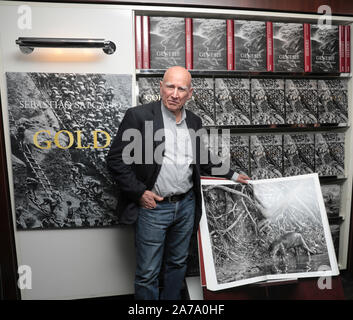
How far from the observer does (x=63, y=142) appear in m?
1.52

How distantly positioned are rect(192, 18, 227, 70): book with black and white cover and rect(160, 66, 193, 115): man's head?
0.40 m

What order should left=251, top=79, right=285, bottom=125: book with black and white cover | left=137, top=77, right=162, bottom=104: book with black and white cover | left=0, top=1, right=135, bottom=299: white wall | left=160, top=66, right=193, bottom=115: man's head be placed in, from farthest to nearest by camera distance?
left=251, top=79, right=285, bottom=125: book with black and white cover → left=137, top=77, right=162, bottom=104: book with black and white cover → left=0, top=1, right=135, bottom=299: white wall → left=160, top=66, right=193, bottom=115: man's head

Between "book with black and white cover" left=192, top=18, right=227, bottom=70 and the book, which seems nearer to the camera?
"book with black and white cover" left=192, top=18, right=227, bottom=70

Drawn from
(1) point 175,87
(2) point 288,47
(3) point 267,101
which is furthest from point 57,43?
(2) point 288,47

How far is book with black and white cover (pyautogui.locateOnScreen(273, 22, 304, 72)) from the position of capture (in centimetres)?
164

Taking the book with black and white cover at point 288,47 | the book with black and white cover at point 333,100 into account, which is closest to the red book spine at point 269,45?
the book with black and white cover at point 288,47

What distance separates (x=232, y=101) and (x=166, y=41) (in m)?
0.57

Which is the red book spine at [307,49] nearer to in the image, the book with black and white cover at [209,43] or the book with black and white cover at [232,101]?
the book with black and white cover at [232,101]

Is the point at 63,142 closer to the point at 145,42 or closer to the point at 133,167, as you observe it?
the point at 133,167

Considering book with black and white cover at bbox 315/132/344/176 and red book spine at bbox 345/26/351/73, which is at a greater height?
red book spine at bbox 345/26/351/73

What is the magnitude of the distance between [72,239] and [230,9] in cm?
177

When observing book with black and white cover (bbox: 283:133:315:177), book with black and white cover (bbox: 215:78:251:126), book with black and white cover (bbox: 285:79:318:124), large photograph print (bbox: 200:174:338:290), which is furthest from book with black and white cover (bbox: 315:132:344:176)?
book with black and white cover (bbox: 215:78:251:126)

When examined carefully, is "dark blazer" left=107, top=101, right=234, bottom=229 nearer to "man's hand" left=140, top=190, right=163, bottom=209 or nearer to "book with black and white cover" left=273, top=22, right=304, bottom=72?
"man's hand" left=140, top=190, right=163, bottom=209

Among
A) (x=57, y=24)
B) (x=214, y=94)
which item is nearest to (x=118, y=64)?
(x=57, y=24)
